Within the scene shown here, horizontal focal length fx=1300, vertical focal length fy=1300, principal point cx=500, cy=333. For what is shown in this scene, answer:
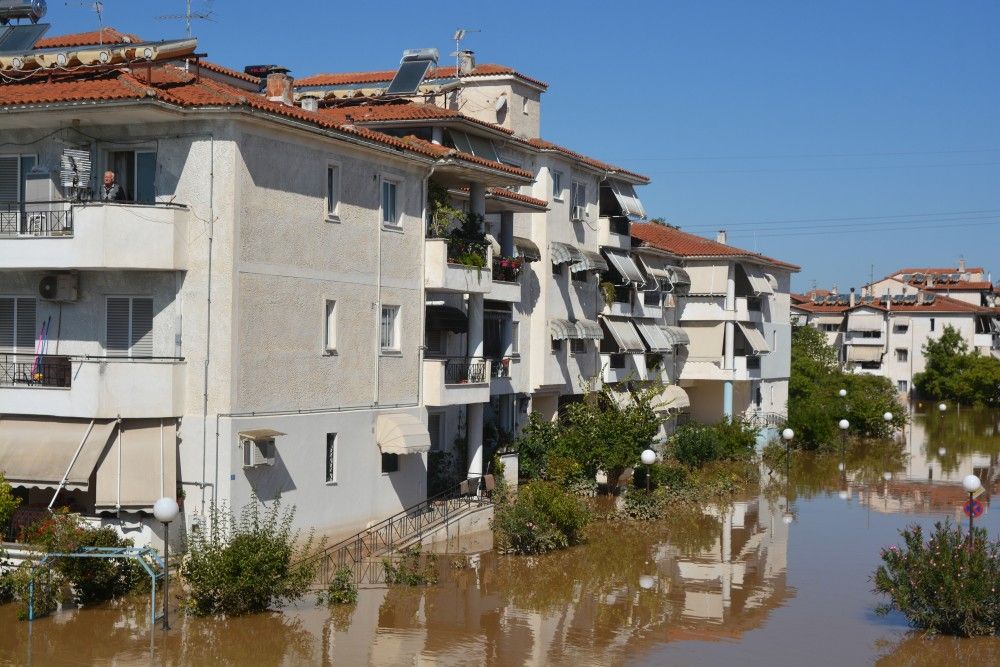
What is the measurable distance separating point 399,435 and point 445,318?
18.3 feet

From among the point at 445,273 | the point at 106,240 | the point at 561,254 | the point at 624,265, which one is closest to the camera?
the point at 106,240

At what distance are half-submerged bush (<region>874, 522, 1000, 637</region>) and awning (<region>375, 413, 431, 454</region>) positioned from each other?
11915 mm

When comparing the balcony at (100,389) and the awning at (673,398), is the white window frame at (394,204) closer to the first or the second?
the balcony at (100,389)

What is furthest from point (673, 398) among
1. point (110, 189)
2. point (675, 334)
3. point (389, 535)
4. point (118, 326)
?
point (110, 189)

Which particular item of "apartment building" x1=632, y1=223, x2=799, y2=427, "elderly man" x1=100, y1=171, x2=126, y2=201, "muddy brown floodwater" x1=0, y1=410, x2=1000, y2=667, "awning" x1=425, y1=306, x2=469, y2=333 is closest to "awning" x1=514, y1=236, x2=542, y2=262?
"awning" x1=425, y1=306, x2=469, y2=333

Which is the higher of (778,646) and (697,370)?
(697,370)

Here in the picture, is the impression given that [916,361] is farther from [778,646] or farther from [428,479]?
[778,646]

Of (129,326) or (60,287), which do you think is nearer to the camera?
(129,326)

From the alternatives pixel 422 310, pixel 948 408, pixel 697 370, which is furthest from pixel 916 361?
pixel 422 310

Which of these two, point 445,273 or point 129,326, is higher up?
point 445,273

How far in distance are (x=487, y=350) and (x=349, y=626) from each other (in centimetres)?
1795

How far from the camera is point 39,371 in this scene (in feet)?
87.8

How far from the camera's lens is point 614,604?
88.1 ft

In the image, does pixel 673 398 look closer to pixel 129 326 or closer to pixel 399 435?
pixel 399 435
